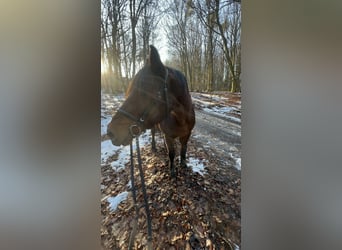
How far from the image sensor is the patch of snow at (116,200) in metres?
1.28

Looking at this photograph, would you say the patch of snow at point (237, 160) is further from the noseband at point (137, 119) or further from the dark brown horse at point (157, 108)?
the noseband at point (137, 119)

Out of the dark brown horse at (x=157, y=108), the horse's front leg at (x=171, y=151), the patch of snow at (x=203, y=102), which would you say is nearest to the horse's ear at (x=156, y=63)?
the dark brown horse at (x=157, y=108)

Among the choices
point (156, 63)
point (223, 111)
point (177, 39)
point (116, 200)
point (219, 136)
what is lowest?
point (116, 200)

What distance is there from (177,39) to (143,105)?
351mm

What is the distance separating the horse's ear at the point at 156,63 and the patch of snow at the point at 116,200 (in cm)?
59

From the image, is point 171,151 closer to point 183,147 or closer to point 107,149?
point 183,147

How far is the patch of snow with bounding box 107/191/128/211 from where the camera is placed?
1.28 metres

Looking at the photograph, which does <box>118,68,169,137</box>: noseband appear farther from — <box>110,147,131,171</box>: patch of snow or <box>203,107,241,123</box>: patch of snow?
<box>203,107,241,123</box>: patch of snow

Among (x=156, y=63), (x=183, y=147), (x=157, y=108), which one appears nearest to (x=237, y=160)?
(x=183, y=147)

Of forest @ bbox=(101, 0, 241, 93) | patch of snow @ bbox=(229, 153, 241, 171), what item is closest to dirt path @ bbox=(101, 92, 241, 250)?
patch of snow @ bbox=(229, 153, 241, 171)

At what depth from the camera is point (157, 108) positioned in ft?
4.37
